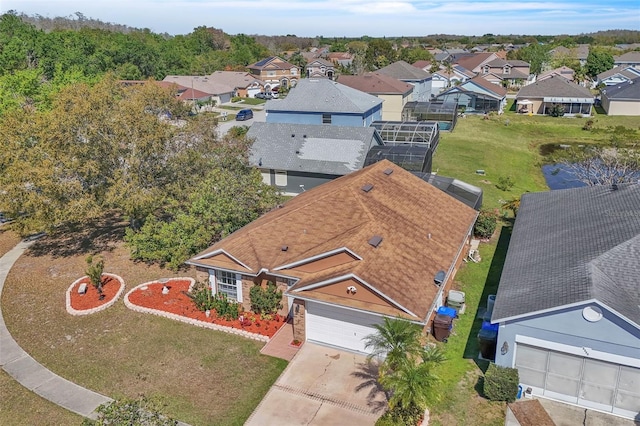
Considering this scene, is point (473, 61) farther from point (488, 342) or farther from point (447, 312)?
point (488, 342)

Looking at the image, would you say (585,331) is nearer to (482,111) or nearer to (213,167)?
(213,167)

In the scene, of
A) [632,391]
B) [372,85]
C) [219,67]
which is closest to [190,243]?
[632,391]

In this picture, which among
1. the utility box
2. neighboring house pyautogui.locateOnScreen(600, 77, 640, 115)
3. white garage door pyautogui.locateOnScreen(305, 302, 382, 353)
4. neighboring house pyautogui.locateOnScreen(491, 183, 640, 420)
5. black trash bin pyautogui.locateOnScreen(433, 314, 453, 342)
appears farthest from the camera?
neighboring house pyautogui.locateOnScreen(600, 77, 640, 115)

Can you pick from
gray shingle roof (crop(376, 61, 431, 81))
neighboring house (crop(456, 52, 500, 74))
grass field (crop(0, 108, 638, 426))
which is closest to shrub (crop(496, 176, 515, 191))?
grass field (crop(0, 108, 638, 426))

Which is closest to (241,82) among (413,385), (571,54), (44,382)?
(44,382)

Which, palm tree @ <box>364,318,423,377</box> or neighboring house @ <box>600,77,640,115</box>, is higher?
neighboring house @ <box>600,77,640,115</box>

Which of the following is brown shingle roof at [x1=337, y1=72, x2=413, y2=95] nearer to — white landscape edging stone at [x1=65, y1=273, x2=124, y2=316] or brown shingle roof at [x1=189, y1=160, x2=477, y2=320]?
brown shingle roof at [x1=189, y1=160, x2=477, y2=320]

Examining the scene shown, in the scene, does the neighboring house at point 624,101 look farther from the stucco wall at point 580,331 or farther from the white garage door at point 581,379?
the stucco wall at point 580,331
